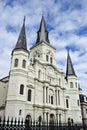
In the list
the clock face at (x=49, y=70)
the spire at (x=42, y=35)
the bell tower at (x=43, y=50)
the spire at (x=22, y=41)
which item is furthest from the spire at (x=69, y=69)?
the spire at (x=22, y=41)

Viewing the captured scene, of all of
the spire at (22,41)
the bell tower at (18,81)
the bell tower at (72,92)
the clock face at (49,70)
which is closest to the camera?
the bell tower at (18,81)

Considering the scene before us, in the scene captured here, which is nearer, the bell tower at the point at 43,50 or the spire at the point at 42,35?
the bell tower at the point at 43,50

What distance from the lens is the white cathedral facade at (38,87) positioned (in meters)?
22.2

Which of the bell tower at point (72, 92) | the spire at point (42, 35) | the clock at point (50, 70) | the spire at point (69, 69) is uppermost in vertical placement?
the spire at point (42, 35)

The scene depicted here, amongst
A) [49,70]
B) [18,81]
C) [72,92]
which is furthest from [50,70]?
[18,81]

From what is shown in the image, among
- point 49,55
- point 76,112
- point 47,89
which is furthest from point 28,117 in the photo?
point 49,55

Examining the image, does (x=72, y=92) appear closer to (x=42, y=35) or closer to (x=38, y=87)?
(x=38, y=87)

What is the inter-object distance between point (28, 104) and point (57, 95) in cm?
858

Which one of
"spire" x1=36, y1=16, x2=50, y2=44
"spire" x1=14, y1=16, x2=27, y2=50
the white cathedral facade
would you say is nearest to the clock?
the white cathedral facade

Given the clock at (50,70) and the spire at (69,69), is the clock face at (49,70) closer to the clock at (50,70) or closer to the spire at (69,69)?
the clock at (50,70)

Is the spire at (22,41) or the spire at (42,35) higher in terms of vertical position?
the spire at (42,35)

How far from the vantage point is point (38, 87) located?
26.6 m

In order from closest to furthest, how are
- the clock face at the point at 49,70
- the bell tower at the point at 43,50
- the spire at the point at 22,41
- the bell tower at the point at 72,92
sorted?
the spire at the point at 22,41
the clock face at the point at 49,70
the bell tower at the point at 72,92
the bell tower at the point at 43,50

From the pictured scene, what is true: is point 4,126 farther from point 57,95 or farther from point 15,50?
point 57,95
